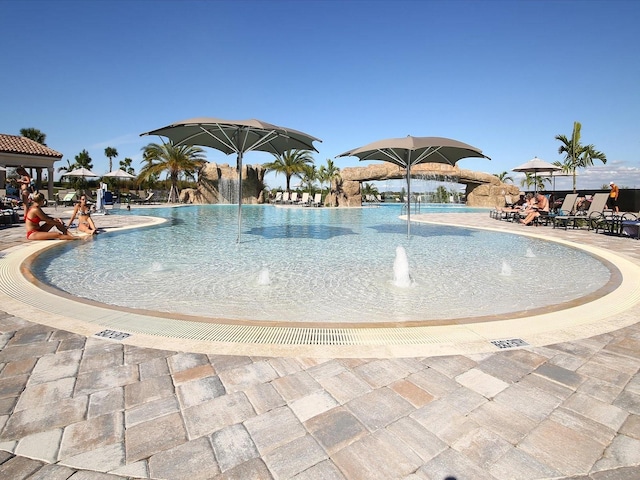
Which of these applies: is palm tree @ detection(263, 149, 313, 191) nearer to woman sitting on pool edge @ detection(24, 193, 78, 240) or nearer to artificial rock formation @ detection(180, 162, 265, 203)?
artificial rock formation @ detection(180, 162, 265, 203)

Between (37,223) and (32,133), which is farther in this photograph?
(32,133)

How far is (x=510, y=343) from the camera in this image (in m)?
3.02

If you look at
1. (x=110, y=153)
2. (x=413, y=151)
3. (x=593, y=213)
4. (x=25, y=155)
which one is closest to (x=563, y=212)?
(x=593, y=213)

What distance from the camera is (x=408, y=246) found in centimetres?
938

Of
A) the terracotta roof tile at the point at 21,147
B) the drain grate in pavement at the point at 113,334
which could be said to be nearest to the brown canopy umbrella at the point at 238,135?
the drain grate in pavement at the point at 113,334

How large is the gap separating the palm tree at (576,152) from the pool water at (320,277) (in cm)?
1983

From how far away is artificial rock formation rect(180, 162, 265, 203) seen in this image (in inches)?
1463

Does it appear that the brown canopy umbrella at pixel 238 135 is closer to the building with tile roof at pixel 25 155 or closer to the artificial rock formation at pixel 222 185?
the building with tile roof at pixel 25 155

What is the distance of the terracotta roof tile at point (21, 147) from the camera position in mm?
24797

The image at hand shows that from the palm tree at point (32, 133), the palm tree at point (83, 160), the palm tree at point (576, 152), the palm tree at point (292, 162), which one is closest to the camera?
the palm tree at point (576, 152)

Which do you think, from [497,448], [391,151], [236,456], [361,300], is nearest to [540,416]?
[497,448]

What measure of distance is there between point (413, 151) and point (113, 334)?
35.6ft

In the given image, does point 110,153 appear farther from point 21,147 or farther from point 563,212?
point 563,212

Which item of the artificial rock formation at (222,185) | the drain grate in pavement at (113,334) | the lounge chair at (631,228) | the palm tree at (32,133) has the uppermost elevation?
the palm tree at (32,133)
